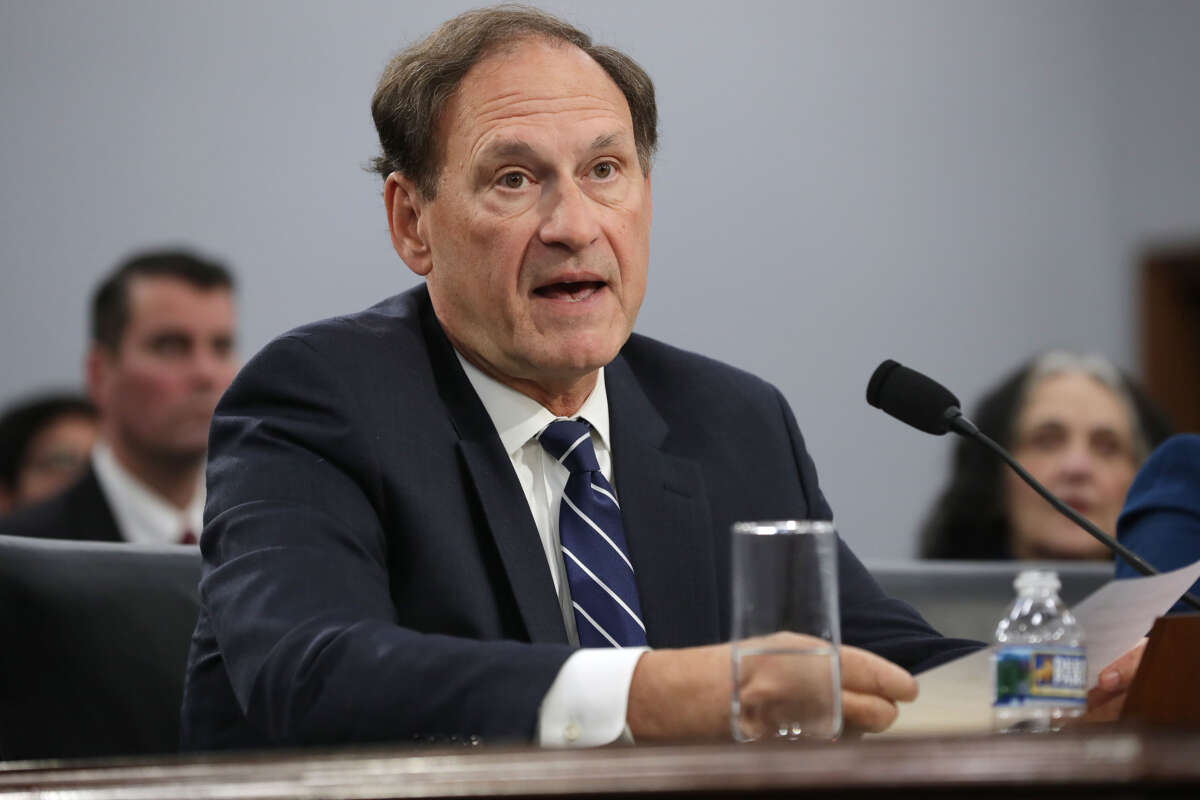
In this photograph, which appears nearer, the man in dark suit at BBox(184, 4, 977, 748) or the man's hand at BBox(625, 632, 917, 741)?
the man's hand at BBox(625, 632, 917, 741)

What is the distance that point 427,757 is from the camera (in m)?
0.76

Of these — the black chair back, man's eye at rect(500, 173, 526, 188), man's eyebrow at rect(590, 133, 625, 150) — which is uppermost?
man's eyebrow at rect(590, 133, 625, 150)

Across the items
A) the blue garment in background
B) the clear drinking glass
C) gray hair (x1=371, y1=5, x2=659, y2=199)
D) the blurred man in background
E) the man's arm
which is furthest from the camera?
the blurred man in background

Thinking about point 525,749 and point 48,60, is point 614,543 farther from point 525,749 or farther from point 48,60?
point 48,60

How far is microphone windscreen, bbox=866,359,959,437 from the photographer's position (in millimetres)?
1638

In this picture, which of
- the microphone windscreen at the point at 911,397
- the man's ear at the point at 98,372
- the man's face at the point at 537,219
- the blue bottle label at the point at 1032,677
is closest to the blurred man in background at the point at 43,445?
the man's ear at the point at 98,372

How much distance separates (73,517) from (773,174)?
2286mm

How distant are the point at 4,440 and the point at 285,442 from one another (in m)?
2.12

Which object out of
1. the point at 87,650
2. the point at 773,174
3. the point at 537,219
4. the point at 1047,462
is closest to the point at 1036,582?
the point at 537,219

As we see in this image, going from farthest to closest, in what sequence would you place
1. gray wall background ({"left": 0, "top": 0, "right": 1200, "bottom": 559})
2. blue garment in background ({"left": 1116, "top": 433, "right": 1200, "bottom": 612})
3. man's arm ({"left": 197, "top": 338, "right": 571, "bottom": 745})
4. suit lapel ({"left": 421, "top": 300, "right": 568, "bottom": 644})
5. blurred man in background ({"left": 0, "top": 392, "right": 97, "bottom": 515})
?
gray wall background ({"left": 0, "top": 0, "right": 1200, "bottom": 559}) < blurred man in background ({"left": 0, "top": 392, "right": 97, "bottom": 515}) < blue garment in background ({"left": 1116, "top": 433, "right": 1200, "bottom": 612}) < suit lapel ({"left": 421, "top": 300, "right": 568, "bottom": 644}) < man's arm ({"left": 197, "top": 338, "right": 571, "bottom": 745})

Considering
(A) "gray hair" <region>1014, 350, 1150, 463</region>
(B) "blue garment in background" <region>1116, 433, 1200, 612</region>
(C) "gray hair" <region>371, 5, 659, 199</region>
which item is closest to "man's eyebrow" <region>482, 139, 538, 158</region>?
(C) "gray hair" <region>371, 5, 659, 199</region>

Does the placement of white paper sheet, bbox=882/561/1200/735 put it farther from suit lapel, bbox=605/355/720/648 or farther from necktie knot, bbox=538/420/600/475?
necktie knot, bbox=538/420/600/475

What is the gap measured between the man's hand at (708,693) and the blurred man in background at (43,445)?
2.61m

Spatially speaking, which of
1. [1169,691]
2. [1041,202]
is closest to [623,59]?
[1169,691]
